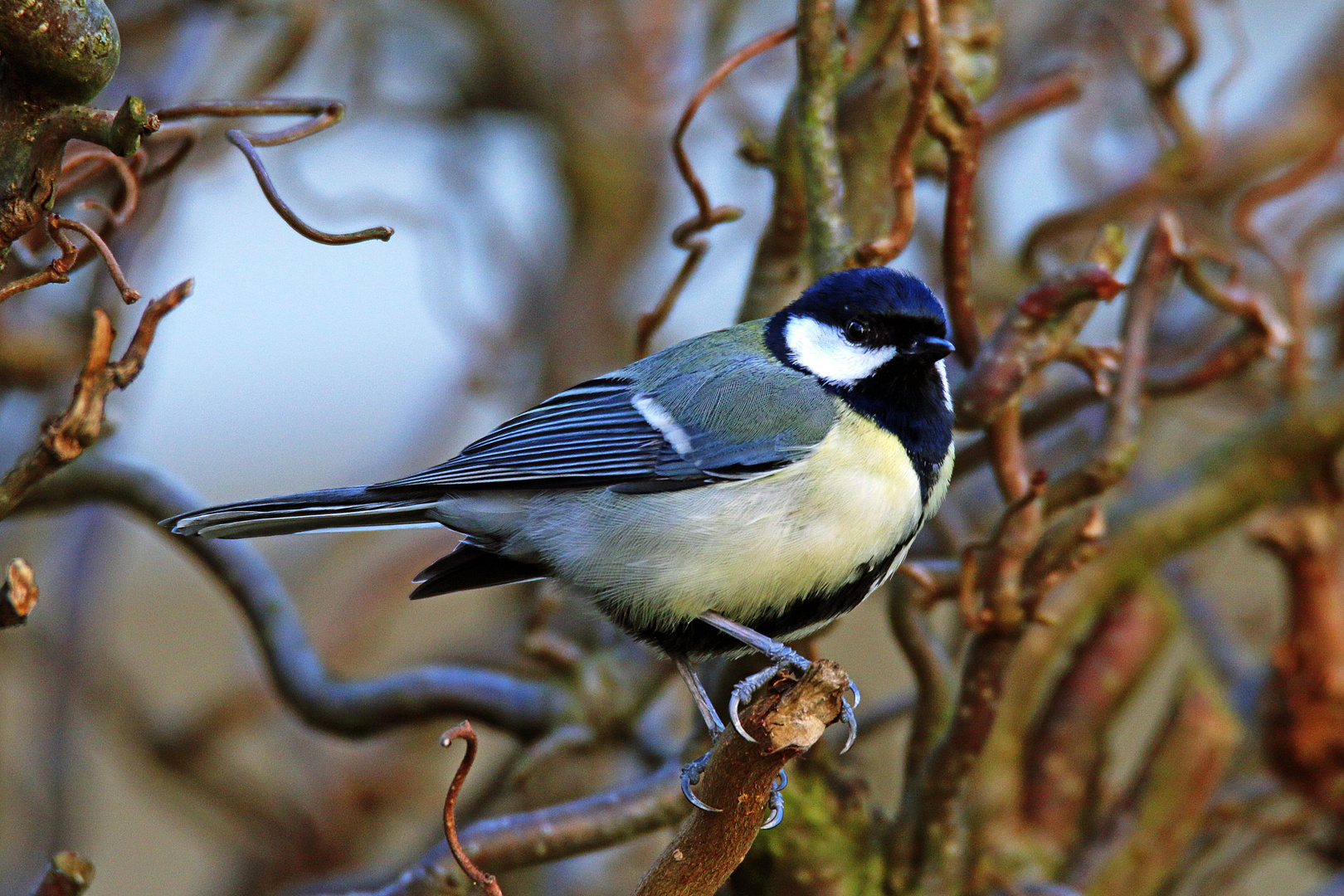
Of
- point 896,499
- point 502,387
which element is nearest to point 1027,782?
point 896,499

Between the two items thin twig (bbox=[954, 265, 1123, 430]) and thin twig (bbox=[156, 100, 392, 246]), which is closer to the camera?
thin twig (bbox=[156, 100, 392, 246])

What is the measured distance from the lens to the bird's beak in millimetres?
1638

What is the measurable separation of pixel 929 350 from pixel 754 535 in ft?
1.17

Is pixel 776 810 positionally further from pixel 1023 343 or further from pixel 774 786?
pixel 1023 343

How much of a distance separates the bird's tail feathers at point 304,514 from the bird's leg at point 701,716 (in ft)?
1.38

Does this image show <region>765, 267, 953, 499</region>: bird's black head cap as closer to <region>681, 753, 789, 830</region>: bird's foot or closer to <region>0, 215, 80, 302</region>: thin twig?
<region>681, 753, 789, 830</region>: bird's foot

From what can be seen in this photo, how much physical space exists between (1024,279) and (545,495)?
4.07ft

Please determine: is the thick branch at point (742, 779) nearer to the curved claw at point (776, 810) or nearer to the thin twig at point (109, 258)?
the curved claw at point (776, 810)

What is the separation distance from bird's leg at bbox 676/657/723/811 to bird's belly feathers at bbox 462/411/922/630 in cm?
9

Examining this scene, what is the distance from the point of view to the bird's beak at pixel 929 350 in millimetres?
1638

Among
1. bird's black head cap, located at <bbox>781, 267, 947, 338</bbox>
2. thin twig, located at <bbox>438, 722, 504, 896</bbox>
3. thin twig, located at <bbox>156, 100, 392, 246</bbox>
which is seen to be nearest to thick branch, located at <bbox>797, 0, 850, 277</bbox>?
bird's black head cap, located at <bbox>781, 267, 947, 338</bbox>

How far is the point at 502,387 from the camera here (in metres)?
3.17

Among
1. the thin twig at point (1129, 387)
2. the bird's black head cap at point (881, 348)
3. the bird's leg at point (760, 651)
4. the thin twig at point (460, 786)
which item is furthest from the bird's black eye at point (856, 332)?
the thin twig at point (460, 786)

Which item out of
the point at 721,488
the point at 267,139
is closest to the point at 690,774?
the point at 721,488
